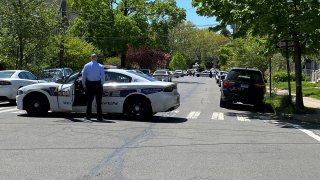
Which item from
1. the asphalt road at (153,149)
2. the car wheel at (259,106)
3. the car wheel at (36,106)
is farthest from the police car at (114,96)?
the car wheel at (259,106)

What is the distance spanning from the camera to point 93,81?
13.9 metres

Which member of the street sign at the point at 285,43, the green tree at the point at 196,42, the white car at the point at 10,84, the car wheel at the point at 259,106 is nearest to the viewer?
the street sign at the point at 285,43

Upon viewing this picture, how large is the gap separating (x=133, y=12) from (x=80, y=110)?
46534 millimetres

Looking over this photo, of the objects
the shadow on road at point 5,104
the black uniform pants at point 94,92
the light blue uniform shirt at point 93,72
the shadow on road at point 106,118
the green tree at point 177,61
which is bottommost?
the shadow on road at point 106,118

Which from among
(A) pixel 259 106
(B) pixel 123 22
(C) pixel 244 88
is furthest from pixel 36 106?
(B) pixel 123 22

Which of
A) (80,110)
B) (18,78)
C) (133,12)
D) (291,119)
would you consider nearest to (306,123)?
(291,119)

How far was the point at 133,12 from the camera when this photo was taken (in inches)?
2366

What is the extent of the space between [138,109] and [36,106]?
313cm

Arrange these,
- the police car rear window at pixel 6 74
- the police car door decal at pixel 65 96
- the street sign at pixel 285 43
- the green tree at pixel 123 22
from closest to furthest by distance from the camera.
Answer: the police car door decal at pixel 65 96 → the street sign at pixel 285 43 → the police car rear window at pixel 6 74 → the green tree at pixel 123 22

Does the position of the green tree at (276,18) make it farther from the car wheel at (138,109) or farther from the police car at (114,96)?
the car wheel at (138,109)

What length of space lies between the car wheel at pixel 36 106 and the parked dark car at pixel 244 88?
8.30 m

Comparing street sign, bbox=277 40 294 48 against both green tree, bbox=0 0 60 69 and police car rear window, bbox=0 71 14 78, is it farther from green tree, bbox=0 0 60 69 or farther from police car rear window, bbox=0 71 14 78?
green tree, bbox=0 0 60 69

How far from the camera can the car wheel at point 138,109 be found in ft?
47.1

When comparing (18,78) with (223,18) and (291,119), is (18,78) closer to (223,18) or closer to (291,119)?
(223,18)
